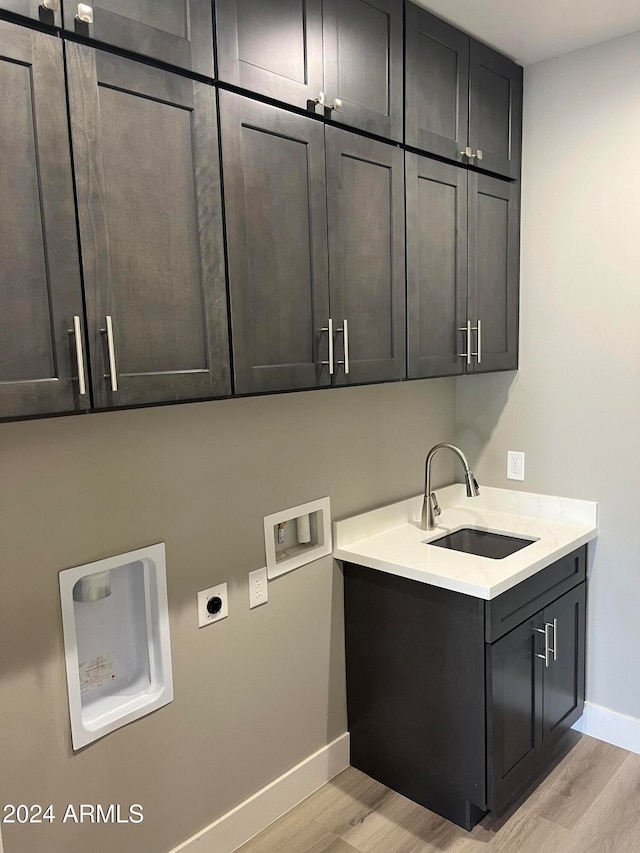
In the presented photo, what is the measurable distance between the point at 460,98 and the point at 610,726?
2.44 metres

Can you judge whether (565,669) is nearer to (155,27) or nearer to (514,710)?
(514,710)

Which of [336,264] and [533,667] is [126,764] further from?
[336,264]

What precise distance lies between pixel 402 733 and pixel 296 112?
2.01 metres

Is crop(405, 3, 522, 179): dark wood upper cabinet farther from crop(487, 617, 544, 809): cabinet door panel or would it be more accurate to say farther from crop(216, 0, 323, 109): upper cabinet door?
crop(487, 617, 544, 809): cabinet door panel

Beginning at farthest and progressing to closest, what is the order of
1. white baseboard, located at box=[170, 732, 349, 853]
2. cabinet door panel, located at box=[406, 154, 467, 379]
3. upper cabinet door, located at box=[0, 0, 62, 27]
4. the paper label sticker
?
cabinet door panel, located at box=[406, 154, 467, 379]
white baseboard, located at box=[170, 732, 349, 853]
the paper label sticker
upper cabinet door, located at box=[0, 0, 62, 27]

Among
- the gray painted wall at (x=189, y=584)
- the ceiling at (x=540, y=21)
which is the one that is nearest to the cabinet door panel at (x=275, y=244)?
the gray painted wall at (x=189, y=584)

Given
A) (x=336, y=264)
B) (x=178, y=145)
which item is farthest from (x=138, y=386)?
(x=336, y=264)

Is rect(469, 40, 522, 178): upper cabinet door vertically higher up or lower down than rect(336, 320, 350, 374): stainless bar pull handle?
higher up

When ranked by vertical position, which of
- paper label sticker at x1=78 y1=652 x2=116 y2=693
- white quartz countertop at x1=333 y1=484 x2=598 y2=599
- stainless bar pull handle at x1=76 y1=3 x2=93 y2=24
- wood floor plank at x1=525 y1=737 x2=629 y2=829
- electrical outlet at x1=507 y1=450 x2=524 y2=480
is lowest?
wood floor plank at x1=525 y1=737 x2=629 y2=829

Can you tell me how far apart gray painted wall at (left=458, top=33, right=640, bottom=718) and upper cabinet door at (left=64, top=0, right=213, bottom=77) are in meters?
1.55

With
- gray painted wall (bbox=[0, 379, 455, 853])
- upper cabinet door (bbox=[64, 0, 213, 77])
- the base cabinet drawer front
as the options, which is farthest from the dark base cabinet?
upper cabinet door (bbox=[64, 0, 213, 77])

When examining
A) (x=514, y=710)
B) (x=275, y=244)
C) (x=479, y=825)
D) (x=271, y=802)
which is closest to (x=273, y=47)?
(x=275, y=244)

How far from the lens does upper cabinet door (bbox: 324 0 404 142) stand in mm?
1797

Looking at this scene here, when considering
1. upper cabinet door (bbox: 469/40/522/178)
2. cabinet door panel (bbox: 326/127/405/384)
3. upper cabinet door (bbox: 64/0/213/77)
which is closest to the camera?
upper cabinet door (bbox: 64/0/213/77)
